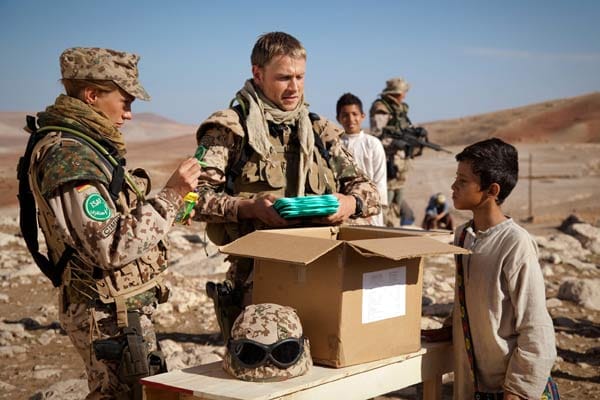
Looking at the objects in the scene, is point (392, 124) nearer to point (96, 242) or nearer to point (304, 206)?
point (304, 206)


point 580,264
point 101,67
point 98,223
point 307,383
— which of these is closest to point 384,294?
point 307,383

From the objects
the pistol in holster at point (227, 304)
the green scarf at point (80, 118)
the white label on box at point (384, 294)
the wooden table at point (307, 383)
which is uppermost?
the green scarf at point (80, 118)

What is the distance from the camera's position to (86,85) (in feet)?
9.37

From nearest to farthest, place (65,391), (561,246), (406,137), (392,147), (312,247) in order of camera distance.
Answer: (312,247) < (65,391) < (392,147) < (406,137) < (561,246)

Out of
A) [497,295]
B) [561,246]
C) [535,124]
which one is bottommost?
[561,246]

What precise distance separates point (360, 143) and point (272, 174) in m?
3.58

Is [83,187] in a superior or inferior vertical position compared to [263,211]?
superior

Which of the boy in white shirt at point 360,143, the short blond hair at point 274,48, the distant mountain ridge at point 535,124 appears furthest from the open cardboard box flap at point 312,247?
the distant mountain ridge at point 535,124

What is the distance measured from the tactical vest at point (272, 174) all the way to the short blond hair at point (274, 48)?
0.27 m

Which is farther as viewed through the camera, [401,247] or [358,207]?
[358,207]

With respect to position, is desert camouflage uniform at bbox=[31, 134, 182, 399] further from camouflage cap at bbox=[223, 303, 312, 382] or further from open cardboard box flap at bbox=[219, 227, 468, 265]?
camouflage cap at bbox=[223, 303, 312, 382]

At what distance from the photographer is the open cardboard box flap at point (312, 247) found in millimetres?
2490

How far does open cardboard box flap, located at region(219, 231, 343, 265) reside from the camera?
2480 millimetres

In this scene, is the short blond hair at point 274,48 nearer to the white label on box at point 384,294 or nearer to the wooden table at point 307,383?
the white label on box at point 384,294
